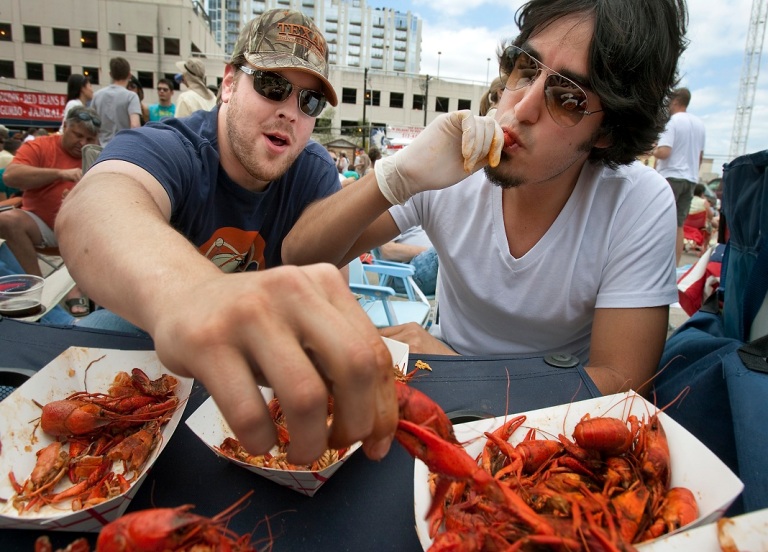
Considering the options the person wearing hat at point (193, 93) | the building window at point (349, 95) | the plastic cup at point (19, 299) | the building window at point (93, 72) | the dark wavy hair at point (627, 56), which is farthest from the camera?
the building window at point (349, 95)

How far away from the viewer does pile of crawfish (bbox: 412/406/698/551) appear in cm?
78

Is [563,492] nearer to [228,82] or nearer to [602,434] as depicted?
[602,434]

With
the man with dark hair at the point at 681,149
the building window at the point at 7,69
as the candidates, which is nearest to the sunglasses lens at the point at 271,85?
the man with dark hair at the point at 681,149

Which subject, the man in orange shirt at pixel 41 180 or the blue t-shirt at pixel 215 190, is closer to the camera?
the blue t-shirt at pixel 215 190

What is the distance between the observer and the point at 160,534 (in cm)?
72

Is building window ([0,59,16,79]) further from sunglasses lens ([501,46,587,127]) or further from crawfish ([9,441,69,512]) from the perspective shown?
crawfish ([9,441,69,512])

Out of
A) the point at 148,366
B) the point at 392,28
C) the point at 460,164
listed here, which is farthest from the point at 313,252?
the point at 392,28

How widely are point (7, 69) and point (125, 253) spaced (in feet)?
158

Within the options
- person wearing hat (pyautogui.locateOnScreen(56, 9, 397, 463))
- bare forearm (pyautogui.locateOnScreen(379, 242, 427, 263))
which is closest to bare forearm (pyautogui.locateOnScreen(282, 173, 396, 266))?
person wearing hat (pyautogui.locateOnScreen(56, 9, 397, 463))

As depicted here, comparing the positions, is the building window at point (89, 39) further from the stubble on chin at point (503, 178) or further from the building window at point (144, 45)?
the stubble on chin at point (503, 178)

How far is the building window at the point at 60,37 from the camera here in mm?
35969

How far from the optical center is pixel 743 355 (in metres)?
1.17

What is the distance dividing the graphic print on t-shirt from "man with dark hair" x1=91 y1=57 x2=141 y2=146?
474 centimetres

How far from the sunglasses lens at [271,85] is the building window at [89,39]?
45.0 metres
